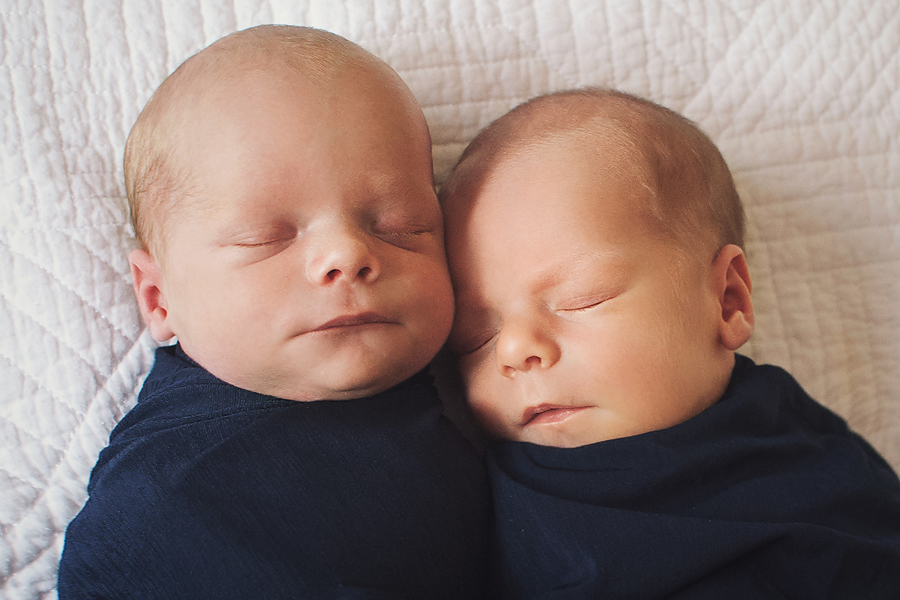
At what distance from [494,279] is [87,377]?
0.60m

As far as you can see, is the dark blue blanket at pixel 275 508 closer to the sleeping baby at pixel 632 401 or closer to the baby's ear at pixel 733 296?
the sleeping baby at pixel 632 401

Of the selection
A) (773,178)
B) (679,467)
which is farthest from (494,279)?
(773,178)

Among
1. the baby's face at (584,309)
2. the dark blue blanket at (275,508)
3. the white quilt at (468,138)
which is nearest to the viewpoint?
the dark blue blanket at (275,508)

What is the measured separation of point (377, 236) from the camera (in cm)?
87

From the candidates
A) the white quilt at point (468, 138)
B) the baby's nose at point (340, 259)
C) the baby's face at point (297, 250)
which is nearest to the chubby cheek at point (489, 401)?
the baby's face at point (297, 250)

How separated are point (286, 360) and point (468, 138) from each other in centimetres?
54

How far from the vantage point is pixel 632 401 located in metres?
0.87

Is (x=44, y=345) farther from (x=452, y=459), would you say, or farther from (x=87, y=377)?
(x=452, y=459)

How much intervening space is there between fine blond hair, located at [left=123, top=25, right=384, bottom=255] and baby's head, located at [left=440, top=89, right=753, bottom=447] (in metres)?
0.25

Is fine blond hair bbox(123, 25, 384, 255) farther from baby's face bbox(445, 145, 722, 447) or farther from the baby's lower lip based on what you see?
the baby's lower lip

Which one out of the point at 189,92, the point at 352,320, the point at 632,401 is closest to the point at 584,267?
the point at 632,401

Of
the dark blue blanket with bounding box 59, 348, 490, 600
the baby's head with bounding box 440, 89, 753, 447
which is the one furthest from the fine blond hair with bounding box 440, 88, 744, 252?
the dark blue blanket with bounding box 59, 348, 490, 600

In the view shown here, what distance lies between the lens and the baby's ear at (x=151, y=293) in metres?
0.93

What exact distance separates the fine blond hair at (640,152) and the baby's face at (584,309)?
0.03m
